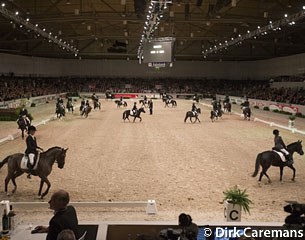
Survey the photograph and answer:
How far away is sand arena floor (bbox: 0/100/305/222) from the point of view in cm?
921

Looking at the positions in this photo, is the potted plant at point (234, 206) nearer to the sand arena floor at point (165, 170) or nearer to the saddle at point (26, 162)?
the sand arena floor at point (165, 170)

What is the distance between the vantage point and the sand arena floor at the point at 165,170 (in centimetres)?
921

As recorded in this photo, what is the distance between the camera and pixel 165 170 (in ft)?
41.5

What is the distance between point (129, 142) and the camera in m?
18.4

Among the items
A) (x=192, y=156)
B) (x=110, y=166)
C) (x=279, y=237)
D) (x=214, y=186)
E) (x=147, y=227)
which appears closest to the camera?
(x=279, y=237)

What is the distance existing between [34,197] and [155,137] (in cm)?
1111

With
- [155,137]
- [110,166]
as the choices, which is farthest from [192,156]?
[155,137]

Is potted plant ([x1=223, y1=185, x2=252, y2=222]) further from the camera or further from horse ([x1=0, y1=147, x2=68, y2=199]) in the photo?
horse ([x1=0, y1=147, x2=68, y2=199])

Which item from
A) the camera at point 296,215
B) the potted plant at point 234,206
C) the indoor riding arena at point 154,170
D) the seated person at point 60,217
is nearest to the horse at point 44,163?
the indoor riding arena at point 154,170

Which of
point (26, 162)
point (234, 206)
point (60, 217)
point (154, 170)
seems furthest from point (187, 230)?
point (154, 170)

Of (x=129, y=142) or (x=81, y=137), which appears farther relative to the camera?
(x=81, y=137)

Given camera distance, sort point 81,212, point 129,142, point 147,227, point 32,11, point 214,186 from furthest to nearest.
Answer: point 32,11 → point 129,142 → point 214,186 → point 81,212 → point 147,227

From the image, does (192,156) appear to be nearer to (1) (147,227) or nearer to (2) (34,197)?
(2) (34,197)

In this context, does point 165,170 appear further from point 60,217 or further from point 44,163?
point 60,217
